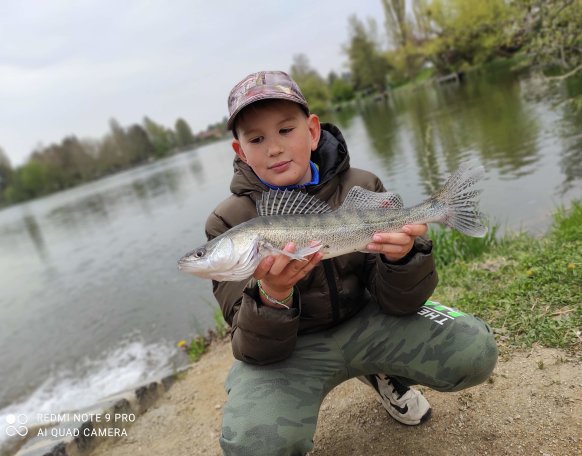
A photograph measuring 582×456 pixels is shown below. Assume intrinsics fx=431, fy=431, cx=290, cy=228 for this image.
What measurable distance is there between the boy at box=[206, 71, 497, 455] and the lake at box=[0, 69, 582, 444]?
4.09 meters

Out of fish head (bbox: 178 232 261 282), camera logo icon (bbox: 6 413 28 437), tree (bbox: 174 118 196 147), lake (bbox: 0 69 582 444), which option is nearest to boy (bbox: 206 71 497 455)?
fish head (bbox: 178 232 261 282)

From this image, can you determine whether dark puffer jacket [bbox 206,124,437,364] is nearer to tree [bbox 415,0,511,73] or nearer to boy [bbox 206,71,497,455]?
boy [bbox 206,71,497,455]

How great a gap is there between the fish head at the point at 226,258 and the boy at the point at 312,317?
115 millimetres

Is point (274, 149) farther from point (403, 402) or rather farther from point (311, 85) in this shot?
point (311, 85)

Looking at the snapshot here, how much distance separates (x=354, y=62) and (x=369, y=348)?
80700 mm

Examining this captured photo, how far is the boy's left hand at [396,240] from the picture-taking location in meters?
2.56

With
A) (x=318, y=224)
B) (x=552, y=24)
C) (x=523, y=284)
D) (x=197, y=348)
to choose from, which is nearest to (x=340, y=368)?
(x=318, y=224)

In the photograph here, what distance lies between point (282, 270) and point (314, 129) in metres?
1.30

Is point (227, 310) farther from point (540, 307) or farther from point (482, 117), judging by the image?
point (482, 117)

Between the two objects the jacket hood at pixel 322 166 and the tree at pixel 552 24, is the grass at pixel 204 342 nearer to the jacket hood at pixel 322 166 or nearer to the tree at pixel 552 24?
the jacket hood at pixel 322 166

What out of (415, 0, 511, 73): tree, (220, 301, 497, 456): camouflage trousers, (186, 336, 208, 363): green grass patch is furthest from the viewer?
(415, 0, 511, 73): tree

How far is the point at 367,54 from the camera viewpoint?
7462 cm

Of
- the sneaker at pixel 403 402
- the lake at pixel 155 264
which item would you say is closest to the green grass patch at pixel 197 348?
the lake at pixel 155 264

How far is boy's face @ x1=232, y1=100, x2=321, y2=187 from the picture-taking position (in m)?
2.92
